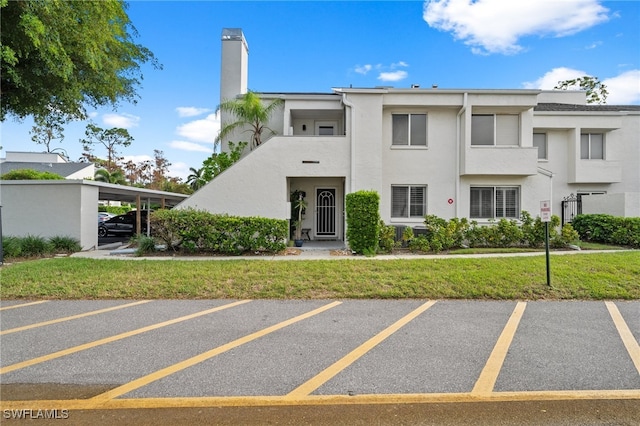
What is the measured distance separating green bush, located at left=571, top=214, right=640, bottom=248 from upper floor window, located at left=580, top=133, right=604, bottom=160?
4817 mm

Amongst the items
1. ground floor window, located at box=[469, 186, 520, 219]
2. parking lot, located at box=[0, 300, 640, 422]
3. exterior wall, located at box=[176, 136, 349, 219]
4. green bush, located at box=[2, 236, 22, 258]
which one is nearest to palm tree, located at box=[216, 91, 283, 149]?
exterior wall, located at box=[176, 136, 349, 219]

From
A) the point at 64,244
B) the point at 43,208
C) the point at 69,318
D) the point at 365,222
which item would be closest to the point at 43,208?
the point at 43,208

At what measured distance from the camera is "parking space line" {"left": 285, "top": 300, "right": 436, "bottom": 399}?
3.20 m

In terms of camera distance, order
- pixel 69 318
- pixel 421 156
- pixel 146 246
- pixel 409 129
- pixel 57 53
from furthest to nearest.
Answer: pixel 409 129
pixel 421 156
pixel 146 246
pixel 57 53
pixel 69 318

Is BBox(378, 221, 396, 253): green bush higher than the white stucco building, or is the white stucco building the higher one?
the white stucco building

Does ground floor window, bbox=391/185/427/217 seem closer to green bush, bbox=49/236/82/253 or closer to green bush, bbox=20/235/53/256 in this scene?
green bush, bbox=49/236/82/253

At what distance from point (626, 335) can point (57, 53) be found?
11.3 meters

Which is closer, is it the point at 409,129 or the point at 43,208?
the point at 43,208

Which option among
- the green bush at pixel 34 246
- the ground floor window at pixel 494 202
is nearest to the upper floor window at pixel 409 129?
the ground floor window at pixel 494 202

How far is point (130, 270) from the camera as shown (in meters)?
8.10

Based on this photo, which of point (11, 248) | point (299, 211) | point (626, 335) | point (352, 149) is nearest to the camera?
point (626, 335)

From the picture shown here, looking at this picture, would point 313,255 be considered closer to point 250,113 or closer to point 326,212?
point 326,212

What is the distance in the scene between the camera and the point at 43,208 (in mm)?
11508

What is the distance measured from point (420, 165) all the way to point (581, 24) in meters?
7.25
